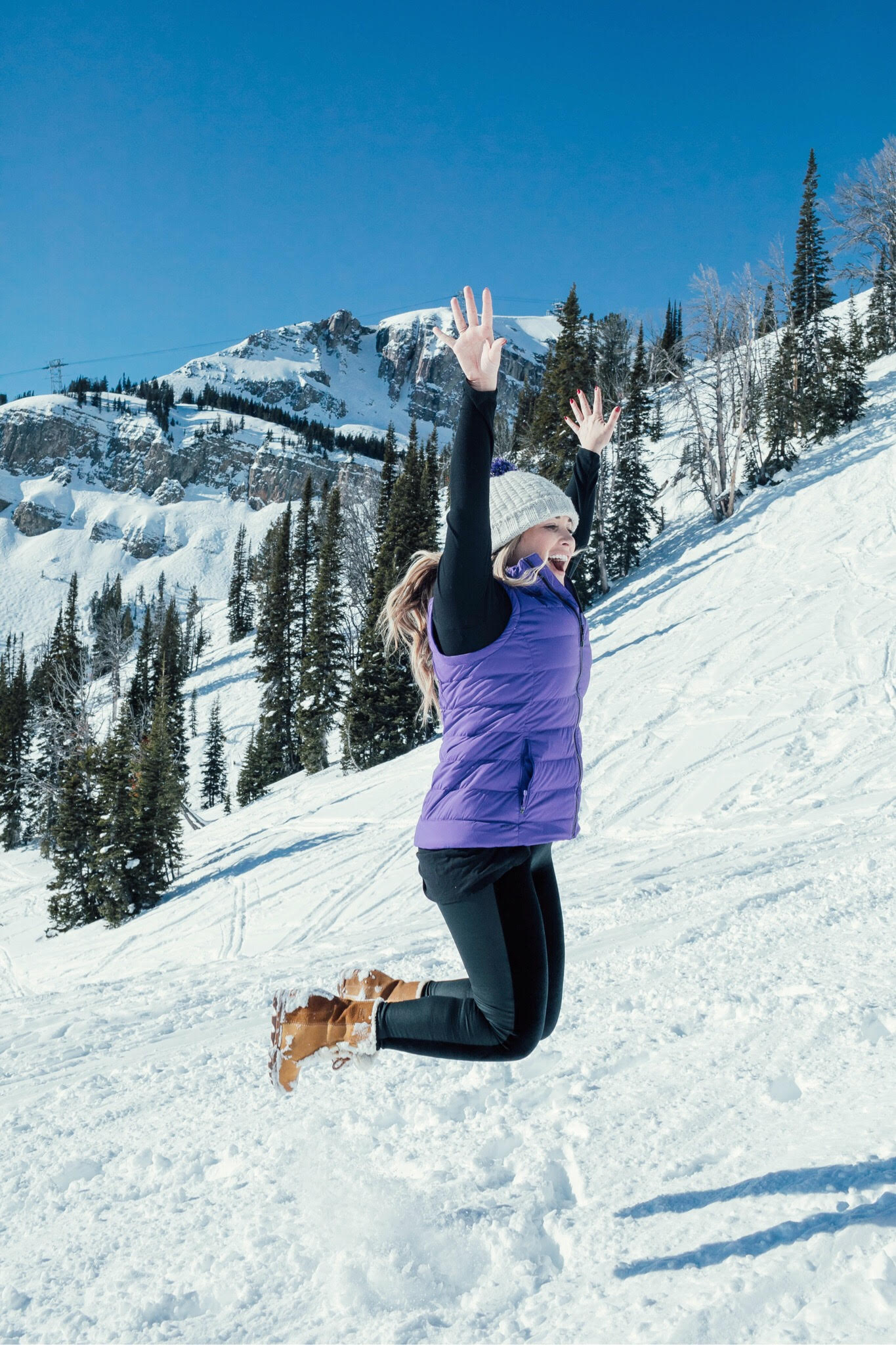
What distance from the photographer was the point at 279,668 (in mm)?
47750

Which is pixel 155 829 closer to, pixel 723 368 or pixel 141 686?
pixel 723 368

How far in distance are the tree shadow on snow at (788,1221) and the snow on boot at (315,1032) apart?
92cm

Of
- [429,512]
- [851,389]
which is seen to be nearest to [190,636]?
[429,512]

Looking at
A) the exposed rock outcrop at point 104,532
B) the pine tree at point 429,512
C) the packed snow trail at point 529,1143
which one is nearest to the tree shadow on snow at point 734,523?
the pine tree at point 429,512

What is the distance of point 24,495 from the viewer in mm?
184000

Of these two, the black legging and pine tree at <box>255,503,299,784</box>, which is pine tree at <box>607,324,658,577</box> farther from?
the black legging

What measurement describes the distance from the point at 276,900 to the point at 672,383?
84.0ft

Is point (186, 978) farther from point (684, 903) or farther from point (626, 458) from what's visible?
point (626, 458)

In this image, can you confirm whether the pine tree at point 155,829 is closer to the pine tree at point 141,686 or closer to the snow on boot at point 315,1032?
the snow on boot at point 315,1032

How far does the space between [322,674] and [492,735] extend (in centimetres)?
3544

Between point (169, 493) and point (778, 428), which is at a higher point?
point (169, 493)

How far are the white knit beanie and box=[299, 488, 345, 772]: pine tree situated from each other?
30.5 m

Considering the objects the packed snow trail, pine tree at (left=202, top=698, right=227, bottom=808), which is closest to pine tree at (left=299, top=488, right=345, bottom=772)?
pine tree at (left=202, top=698, right=227, bottom=808)

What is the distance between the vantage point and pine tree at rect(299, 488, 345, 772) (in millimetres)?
33625
